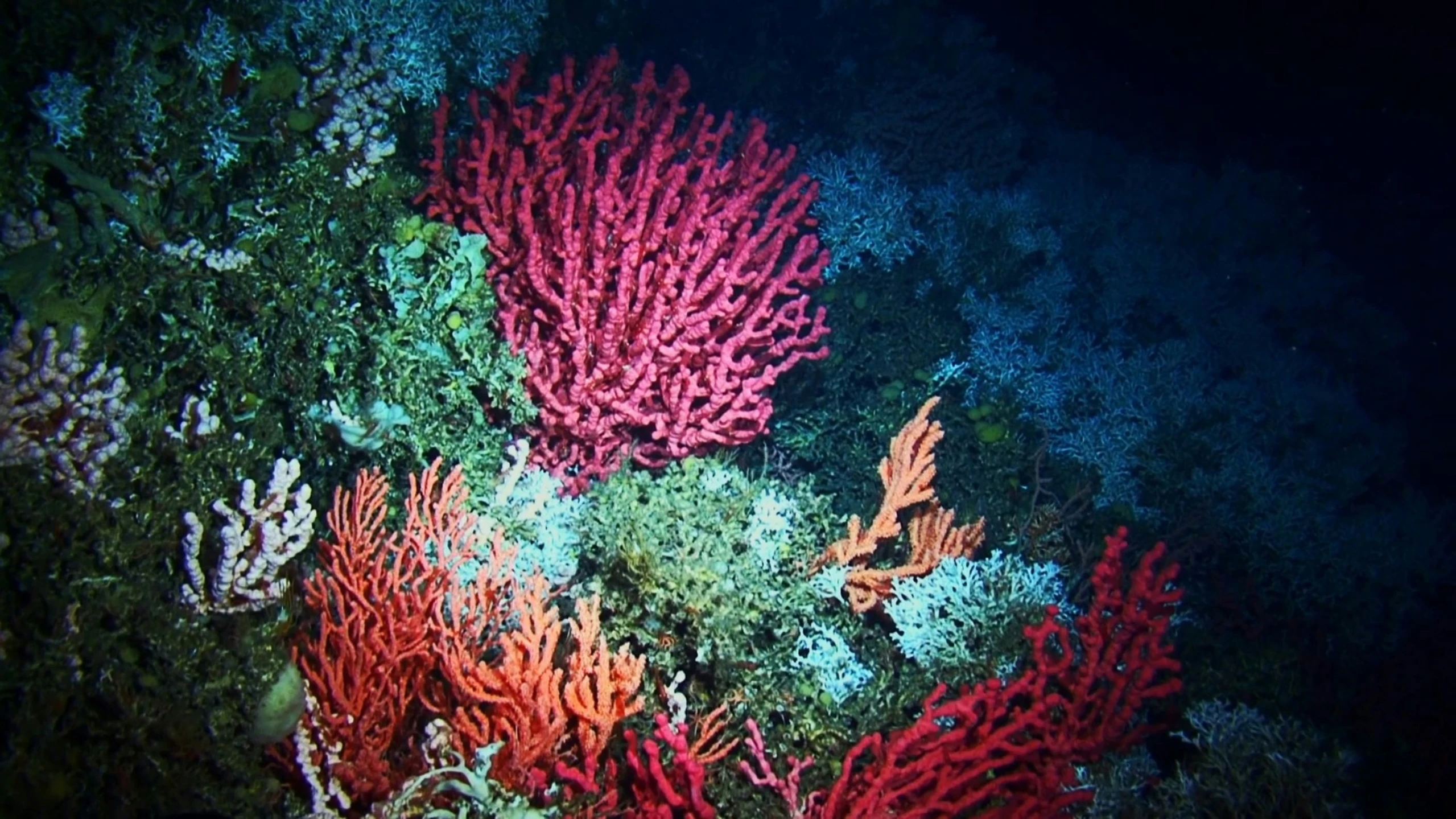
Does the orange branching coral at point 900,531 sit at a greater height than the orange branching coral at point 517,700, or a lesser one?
greater

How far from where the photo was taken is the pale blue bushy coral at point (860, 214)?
6.32 meters

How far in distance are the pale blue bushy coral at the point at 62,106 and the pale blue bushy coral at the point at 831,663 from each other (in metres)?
4.19

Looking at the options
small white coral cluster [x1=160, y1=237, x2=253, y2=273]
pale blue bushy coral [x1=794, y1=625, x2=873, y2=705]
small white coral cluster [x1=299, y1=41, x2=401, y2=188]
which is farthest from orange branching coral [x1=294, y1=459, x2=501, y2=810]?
small white coral cluster [x1=299, y1=41, x2=401, y2=188]

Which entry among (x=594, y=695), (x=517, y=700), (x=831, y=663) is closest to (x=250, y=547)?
(x=517, y=700)

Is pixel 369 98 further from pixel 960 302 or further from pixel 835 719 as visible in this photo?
pixel 960 302

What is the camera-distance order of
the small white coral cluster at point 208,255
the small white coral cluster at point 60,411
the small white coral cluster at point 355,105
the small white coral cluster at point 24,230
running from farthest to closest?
1. the small white coral cluster at point 355,105
2. the small white coral cluster at point 208,255
3. the small white coral cluster at point 24,230
4. the small white coral cluster at point 60,411

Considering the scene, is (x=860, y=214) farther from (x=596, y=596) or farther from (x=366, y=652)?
(x=366, y=652)

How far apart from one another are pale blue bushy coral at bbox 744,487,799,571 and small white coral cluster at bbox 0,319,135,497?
2743 millimetres

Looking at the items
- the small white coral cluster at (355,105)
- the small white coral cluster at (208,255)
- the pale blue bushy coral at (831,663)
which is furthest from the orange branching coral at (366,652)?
the small white coral cluster at (355,105)

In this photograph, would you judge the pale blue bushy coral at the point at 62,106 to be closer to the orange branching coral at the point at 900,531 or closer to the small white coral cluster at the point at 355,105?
the small white coral cluster at the point at 355,105

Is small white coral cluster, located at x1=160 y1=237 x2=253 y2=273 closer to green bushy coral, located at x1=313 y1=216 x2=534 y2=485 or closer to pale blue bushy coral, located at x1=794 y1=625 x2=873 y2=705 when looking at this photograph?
green bushy coral, located at x1=313 y1=216 x2=534 y2=485

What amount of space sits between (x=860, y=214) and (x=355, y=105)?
13.9ft

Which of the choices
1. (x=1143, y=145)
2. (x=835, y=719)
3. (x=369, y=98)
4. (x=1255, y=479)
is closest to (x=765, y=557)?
(x=835, y=719)

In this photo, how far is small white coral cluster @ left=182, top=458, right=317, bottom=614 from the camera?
274 centimetres
